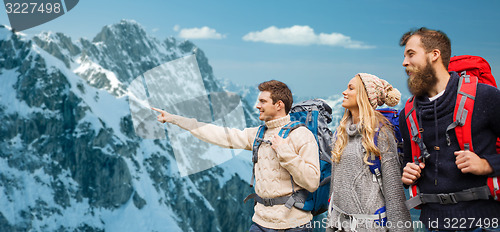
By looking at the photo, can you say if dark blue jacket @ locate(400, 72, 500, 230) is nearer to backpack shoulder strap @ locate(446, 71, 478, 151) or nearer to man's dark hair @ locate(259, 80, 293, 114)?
backpack shoulder strap @ locate(446, 71, 478, 151)

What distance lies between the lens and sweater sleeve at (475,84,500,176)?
4766 millimetres

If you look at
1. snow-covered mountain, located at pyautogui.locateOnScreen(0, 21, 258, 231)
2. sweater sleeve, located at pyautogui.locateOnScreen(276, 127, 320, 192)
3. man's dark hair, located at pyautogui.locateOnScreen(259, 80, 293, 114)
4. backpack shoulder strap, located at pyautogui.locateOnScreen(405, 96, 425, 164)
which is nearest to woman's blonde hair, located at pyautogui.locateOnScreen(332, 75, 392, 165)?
sweater sleeve, located at pyautogui.locateOnScreen(276, 127, 320, 192)

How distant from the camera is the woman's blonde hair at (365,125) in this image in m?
5.94

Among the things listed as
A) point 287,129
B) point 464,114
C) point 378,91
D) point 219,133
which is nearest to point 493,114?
point 464,114

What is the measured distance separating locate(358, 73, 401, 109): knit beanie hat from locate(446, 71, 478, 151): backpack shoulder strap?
132 centimetres

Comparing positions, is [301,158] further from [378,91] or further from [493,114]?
[493,114]

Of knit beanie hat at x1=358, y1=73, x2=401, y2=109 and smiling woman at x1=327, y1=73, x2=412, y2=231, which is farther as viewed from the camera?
knit beanie hat at x1=358, y1=73, x2=401, y2=109

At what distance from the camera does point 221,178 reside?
597 ft

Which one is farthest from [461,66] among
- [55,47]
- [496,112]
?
[55,47]

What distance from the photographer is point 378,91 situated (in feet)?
20.6

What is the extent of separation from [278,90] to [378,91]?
1.60 m

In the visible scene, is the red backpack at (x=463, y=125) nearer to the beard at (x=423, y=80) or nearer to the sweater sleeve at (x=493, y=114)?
the sweater sleeve at (x=493, y=114)

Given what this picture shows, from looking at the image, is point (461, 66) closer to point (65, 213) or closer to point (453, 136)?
point (453, 136)

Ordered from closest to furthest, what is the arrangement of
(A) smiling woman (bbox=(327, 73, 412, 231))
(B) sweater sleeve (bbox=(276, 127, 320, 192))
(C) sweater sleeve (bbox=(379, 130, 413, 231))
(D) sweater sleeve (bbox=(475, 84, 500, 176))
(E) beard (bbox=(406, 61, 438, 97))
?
(D) sweater sleeve (bbox=(475, 84, 500, 176)) < (E) beard (bbox=(406, 61, 438, 97)) < (C) sweater sleeve (bbox=(379, 130, 413, 231)) < (A) smiling woman (bbox=(327, 73, 412, 231)) < (B) sweater sleeve (bbox=(276, 127, 320, 192))
